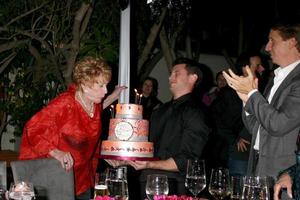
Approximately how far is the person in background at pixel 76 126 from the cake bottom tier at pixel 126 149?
318mm

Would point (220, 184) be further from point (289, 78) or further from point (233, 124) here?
point (233, 124)

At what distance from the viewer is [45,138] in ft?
12.1

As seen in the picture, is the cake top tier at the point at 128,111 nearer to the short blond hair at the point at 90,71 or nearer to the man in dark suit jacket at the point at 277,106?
the short blond hair at the point at 90,71

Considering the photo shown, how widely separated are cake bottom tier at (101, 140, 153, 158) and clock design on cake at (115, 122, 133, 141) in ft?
0.11

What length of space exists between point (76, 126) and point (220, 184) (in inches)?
52.0

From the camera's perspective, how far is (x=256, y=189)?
246cm

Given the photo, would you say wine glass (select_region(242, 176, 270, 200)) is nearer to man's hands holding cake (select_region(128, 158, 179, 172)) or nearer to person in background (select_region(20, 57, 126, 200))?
man's hands holding cake (select_region(128, 158, 179, 172))

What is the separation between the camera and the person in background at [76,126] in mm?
3727

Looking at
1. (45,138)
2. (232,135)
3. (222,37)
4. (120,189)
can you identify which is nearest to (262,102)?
(120,189)

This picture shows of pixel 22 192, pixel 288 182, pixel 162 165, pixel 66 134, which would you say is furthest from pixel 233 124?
A: pixel 22 192

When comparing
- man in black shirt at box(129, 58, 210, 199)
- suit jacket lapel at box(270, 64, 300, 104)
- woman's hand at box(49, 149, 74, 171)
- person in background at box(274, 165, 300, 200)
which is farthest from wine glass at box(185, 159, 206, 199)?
woman's hand at box(49, 149, 74, 171)

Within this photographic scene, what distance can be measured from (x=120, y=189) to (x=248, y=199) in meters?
0.61

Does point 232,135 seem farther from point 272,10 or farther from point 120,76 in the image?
point 272,10

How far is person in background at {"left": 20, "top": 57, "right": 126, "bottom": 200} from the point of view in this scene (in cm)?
373
